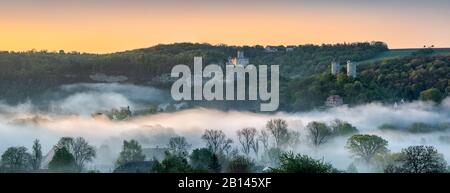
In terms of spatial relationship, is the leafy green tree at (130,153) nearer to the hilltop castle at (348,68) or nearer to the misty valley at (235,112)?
the misty valley at (235,112)

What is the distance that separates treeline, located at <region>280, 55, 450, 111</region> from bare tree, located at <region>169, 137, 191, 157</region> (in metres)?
1.51

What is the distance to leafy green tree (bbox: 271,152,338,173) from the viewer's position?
7797 mm

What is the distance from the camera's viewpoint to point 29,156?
10125mm

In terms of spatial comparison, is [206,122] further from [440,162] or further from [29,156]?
[440,162]

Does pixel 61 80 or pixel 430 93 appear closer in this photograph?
pixel 430 93

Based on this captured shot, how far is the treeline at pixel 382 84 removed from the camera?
1090 centimetres

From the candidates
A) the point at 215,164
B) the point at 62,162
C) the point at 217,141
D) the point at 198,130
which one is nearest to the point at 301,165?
the point at 215,164

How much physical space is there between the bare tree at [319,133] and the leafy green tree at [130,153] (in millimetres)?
2563

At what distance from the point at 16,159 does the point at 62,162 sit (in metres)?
0.76

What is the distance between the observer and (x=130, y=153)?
10047mm

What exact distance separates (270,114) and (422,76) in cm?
240

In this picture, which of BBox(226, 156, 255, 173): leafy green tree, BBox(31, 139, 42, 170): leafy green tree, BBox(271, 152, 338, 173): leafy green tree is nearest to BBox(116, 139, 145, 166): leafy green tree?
BBox(31, 139, 42, 170): leafy green tree
